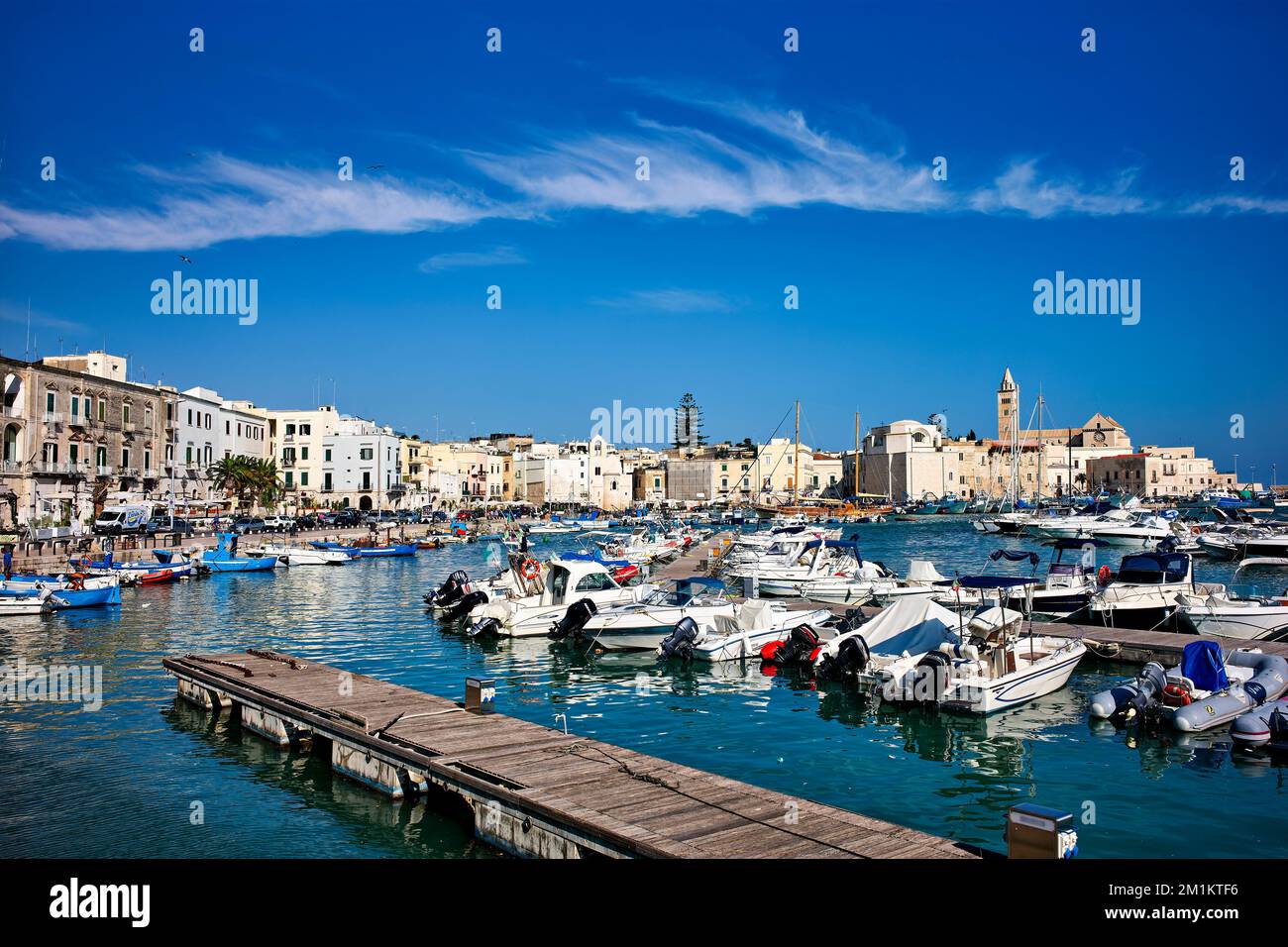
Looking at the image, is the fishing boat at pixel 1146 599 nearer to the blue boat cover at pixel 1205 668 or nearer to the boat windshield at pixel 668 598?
the blue boat cover at pixel 1205 668

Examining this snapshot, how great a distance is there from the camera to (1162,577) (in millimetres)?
27516

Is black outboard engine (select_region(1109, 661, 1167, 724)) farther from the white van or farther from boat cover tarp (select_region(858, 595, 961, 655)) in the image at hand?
the white van

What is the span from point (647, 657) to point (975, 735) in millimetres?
10005

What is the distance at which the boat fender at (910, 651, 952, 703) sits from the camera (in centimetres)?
1794

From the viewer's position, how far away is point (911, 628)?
69.2ft

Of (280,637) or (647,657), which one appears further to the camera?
(280,637)

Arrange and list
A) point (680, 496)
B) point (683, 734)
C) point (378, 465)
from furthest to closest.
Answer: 1. point (680, 496)
2. point (378, 465)
3. point (683, 734)

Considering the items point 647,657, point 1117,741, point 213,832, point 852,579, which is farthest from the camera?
point 852,579

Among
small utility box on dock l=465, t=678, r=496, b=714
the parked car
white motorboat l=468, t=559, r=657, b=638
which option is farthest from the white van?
small utility box on dock l=465, t=678, r=496, b=714

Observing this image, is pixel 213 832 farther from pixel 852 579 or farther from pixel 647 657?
pixel 852 579

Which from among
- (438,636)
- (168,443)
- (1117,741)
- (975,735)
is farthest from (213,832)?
(168,443)

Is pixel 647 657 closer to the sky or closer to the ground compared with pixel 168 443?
closer to the ground

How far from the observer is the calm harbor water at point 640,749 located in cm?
1173

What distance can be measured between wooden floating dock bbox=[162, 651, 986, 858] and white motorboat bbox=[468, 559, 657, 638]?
1019 cm
